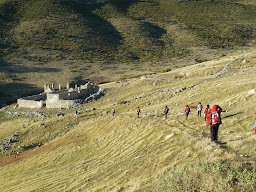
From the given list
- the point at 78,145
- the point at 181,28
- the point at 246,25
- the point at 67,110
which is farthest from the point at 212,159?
the point at 246,25

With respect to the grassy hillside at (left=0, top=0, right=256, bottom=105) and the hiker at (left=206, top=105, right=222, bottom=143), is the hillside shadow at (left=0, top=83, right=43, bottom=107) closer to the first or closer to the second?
the grassy hillside at (left=0, top=0, right=256, bottom=105)

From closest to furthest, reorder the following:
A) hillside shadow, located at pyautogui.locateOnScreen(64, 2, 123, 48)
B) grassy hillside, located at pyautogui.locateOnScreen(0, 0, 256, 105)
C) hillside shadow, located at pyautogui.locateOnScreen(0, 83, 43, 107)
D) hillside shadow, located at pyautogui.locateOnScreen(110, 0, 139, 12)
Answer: hillside shadow, located at pyautogui.locateOnScreen(0, 83, 43, 107), grassy hillside, located at pyautogui.locateOnScreen(0, 0, 256, 105), hillside shadow, located at pyautogui.locateOnScreen(64, 2, 123, 48), hillside shadow, located at pyautogui.locateOnScreen(110, 0, 139, 12)

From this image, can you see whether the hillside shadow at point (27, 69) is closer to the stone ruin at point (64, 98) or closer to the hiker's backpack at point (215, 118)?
the stone ruin at point (64, 98)

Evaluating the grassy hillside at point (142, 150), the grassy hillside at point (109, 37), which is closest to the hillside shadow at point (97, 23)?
the grassy hillside at point (109, 37)

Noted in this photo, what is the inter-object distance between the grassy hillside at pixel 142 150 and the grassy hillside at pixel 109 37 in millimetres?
28995

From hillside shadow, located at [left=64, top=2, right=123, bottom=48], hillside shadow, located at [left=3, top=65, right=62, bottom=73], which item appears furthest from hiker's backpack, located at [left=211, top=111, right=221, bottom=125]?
hillside shadow, located at [left=64, top=2, right=123, bottom=48]

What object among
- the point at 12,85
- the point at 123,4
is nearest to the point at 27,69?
the point at 12,85

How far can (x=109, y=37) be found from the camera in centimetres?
9612

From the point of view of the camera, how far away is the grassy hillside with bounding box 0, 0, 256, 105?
2657 inches

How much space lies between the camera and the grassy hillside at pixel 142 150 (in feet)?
23.7

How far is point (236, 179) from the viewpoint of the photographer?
6422 millimetres

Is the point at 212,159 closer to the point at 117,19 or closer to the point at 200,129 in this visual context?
the point at 200,129

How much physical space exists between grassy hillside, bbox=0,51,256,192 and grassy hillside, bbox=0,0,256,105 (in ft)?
95.1

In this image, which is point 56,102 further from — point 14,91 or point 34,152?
point 14,91
